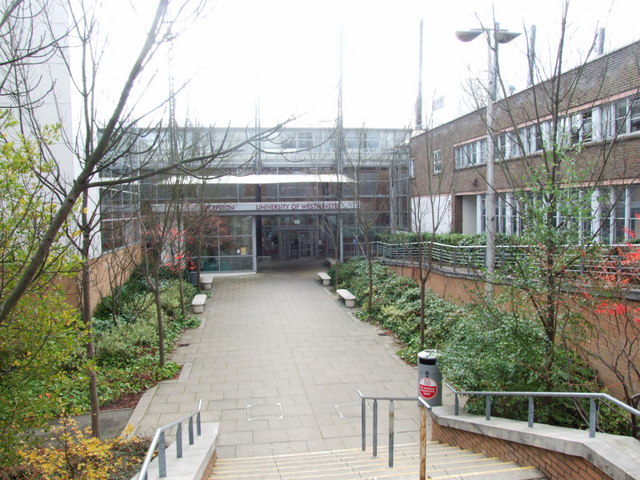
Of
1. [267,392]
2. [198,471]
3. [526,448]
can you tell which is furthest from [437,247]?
[198,471]

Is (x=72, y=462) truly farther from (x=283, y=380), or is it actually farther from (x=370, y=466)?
(x=283, y=380)

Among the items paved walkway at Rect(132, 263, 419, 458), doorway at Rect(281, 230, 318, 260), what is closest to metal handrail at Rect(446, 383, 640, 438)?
paved walkway at Rect(132, 263, 419, 458)

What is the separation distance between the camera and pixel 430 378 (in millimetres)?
8172

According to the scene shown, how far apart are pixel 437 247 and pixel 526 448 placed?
12.2 metres

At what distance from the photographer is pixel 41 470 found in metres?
5.07

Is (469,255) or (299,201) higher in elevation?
(299,201)

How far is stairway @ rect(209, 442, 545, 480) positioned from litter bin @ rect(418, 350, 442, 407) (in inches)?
42.7

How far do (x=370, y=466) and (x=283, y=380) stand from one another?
4.45m

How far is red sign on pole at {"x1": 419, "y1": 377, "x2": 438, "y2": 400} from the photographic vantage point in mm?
8164

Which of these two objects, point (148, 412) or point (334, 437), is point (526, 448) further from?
point (148, 412)

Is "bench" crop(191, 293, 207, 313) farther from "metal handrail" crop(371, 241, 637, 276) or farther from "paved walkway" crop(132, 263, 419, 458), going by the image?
"metal handrail" crop(371, 241, 637, 276)

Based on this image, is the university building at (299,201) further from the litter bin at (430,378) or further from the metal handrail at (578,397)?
the metal handrail at (578,397)

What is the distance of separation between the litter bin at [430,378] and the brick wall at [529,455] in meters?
0.82

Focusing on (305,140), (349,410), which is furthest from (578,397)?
(305,140)
